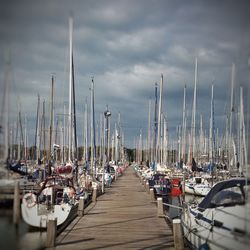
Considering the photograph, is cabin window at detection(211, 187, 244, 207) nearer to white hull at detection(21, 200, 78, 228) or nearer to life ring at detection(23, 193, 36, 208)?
white hull at detection(21, 200, 78, 228)

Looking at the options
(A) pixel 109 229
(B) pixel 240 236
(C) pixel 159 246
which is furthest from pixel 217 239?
(A) pixel 109 229

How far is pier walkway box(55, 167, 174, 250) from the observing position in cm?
1226

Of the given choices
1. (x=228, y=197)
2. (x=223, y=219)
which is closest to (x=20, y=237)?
(x=228, y=197)

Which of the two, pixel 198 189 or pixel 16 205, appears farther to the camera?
pixel 198 189

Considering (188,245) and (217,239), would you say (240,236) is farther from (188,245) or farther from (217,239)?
(188,245)

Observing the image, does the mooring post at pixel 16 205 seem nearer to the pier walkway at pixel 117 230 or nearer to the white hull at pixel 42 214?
the white hull at pixel 42 214

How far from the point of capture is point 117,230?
14516 mm

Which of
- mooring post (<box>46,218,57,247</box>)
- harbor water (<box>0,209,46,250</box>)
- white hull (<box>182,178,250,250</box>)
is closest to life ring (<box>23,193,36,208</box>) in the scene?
harbor water (<box>0,209,46,250</box>)

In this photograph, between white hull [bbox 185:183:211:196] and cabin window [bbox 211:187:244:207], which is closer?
cabin window [bbox 211:187:244:207]

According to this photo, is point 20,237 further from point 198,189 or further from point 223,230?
point 198,189

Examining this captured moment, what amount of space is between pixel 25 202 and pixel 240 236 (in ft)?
31.7

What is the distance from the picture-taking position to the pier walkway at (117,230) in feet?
40.2

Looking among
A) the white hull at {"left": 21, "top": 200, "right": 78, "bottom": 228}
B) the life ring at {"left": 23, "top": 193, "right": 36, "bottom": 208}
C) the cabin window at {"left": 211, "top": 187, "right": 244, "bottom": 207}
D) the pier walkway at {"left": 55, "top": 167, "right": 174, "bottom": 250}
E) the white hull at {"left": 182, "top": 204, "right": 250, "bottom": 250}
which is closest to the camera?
the white hull at {"left": 182, "top": 204, "right": 250, "bottom": 250}

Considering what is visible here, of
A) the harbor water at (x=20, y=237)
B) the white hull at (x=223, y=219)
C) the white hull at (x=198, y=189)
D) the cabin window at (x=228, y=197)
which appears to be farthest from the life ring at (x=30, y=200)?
the white hull at (x=198, y=189)
